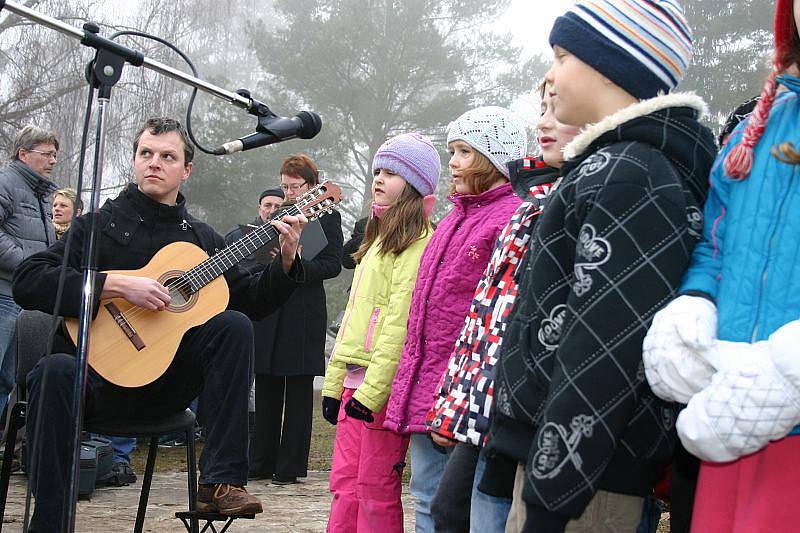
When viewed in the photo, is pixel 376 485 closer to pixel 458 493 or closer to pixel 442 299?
pixel 442 299

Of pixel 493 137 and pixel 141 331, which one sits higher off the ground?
pixel 493 137

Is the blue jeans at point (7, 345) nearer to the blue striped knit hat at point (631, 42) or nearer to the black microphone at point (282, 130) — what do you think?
the black microphone at point (282, 130)

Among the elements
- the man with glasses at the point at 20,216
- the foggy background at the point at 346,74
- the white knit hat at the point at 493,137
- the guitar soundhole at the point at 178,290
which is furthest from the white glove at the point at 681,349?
the foggy background at the point at 346,74

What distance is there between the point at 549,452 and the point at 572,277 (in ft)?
1.13

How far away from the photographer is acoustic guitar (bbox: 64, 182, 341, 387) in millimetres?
3533

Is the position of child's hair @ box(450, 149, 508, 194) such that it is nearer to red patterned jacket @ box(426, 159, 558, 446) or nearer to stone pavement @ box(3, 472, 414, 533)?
red patterned jacket @ box(426, 159, 558, 446)

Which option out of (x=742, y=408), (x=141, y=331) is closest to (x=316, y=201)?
(x=141, y=331)

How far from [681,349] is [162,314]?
2.54 metres

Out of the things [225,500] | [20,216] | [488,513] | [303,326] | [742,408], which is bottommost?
[225,500]

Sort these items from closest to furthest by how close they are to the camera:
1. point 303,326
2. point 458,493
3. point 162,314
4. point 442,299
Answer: point 458,493
point 442,299
point 162,314
point 303,326

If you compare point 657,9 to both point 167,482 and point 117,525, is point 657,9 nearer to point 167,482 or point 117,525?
point 117,525

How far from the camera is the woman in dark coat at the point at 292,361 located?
19.4ft

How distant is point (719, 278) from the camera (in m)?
1.64

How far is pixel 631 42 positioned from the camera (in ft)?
6.40
